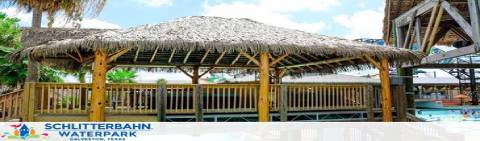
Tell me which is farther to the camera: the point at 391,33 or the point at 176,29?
the point at 391,33

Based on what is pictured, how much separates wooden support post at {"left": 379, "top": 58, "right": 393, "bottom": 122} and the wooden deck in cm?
32

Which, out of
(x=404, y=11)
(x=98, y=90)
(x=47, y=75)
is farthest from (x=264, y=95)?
(x=47, y=75)

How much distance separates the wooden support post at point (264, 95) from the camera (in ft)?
29.3

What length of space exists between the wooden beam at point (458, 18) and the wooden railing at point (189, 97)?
2831 millimetres

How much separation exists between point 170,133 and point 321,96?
367 cm

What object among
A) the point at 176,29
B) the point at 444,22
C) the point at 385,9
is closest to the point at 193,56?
the point at 176,29

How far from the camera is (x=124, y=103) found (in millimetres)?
9195

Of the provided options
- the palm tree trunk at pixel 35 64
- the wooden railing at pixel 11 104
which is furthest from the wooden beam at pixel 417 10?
the palm tree trunk at pixel 35 64

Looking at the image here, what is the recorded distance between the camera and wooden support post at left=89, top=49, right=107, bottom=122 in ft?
27.5

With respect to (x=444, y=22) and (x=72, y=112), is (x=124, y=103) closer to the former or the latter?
(x=72, y=112)

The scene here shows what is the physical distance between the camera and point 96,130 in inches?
285

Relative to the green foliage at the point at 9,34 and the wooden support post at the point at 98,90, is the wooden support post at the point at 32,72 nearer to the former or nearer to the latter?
the green foliage at the point at 9,34

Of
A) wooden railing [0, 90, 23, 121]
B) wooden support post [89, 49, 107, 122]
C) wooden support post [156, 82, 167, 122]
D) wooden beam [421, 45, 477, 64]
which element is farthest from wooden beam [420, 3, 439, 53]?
wooden railing [0, 90, 23, 121]

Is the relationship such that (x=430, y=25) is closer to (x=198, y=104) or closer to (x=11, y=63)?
(x=198, y=104)
